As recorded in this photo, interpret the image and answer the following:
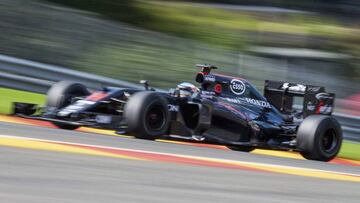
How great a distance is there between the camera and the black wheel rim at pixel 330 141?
9.93m

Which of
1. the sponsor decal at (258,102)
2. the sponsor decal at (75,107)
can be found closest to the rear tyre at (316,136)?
the sponsor decal at (258,102)

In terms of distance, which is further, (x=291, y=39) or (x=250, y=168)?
(x=291, y=39)

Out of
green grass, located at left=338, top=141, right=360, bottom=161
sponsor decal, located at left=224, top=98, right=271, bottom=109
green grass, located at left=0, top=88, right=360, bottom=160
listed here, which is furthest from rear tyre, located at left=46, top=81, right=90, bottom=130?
green grass, located at left=338, top=141, right=360, bottom=161

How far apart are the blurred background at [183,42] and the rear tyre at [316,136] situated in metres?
5.47

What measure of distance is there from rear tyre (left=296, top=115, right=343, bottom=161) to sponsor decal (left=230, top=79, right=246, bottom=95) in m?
0.92

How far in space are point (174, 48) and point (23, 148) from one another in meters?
10.7

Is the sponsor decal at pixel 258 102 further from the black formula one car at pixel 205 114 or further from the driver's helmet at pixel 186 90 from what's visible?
the driver's helmet at pixel 186 90

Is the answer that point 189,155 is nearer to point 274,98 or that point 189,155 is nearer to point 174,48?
point 274,98

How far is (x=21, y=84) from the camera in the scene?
507 inches

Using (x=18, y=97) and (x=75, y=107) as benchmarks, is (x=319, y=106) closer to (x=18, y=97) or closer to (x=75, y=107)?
(x=75, y=107)

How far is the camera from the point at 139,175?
581 cm

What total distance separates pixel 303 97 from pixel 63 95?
3.37 m

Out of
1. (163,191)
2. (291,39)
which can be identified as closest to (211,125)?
(163,191)

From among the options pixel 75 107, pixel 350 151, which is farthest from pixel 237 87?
pixel 350 151
